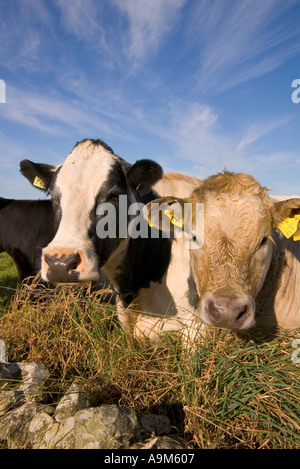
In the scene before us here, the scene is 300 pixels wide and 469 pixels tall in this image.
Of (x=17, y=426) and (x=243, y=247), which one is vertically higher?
(x=243, y=247)

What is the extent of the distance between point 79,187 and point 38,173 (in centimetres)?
128

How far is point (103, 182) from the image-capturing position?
11.7ft

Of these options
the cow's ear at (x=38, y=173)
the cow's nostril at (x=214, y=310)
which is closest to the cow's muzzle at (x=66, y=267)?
the cow's nostril at (x=214, y=310)

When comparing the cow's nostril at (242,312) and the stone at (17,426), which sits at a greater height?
the cow's nostril at (242,312)

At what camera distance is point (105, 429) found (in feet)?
6.64

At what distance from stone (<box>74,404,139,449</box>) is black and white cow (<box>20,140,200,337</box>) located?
1.14 m

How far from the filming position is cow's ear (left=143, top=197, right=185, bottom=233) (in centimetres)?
336

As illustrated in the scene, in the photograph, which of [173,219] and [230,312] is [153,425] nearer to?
[230,312]

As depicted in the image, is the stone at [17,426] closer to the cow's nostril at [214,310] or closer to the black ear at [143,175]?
the cow's nostril at [214,310]

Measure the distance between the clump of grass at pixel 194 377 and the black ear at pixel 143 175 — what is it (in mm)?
1590

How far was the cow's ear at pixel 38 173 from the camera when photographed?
4.42 meters

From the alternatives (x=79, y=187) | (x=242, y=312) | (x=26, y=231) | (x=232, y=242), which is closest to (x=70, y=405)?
(x=242, y=312)

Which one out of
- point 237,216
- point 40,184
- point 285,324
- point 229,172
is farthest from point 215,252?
point 40,184
